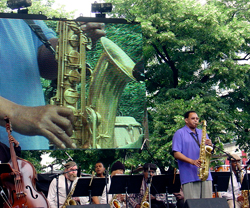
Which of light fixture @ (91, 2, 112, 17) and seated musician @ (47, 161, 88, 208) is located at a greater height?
light fixture @ (91, 2, 112, 17)

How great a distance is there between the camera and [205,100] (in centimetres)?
1448

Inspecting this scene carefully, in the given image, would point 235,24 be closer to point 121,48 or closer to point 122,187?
point 121,48

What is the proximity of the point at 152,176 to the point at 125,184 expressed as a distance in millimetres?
585

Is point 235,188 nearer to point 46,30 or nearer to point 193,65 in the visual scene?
point 193,65

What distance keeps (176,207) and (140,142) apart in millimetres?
3286

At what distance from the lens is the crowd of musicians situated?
246 inches

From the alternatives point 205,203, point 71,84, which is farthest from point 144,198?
point 71,84

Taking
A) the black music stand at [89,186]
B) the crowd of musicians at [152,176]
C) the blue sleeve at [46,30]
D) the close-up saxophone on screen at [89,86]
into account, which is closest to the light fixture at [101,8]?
the close-up saxophone on screen at [89,86]

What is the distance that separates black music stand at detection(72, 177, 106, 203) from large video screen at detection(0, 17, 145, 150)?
144 inches

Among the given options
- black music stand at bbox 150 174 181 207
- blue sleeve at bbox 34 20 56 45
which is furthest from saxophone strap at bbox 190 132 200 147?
blue sleeve at bbox 34 20 56 45

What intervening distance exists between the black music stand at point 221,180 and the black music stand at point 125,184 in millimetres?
1656

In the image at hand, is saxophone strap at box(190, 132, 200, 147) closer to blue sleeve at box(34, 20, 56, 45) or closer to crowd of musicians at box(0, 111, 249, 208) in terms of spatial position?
crowd of musicians at box(0, 111, 249, 208)

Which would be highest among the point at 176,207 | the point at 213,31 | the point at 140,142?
the point at 213,31

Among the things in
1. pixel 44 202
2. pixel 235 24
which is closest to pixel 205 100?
pixel 235 24
